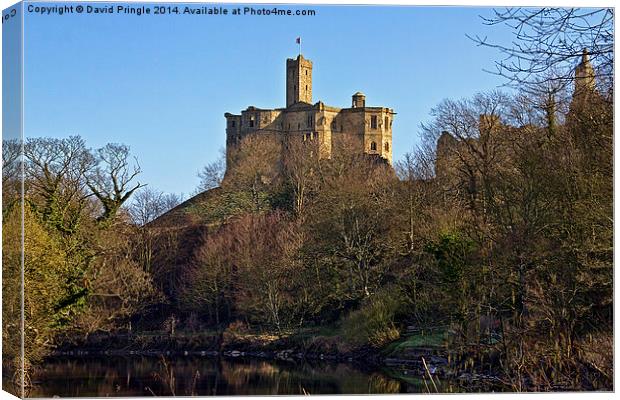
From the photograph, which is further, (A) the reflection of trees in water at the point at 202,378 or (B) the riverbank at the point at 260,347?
(B) the riverbank at the point at 260,347

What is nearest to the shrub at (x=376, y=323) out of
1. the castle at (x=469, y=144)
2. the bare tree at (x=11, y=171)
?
the castle at (x=469, y=144)

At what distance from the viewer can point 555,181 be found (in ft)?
39.7

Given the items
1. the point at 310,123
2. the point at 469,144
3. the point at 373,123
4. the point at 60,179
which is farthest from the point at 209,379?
the point at 310,123

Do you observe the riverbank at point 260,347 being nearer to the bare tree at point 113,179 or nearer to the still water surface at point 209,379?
the still water surface at point 209,379

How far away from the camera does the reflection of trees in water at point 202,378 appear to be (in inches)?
550

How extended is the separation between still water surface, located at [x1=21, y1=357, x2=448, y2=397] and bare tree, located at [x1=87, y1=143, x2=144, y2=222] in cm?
321

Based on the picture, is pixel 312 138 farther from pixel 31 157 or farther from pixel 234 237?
pixel 31 157

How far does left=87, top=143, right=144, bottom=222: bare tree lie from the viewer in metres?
19.3

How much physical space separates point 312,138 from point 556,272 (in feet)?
82.0

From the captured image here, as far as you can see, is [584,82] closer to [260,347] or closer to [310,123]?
[260,347]

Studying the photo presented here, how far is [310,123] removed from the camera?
38.4 metres

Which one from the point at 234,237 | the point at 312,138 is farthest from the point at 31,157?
the point at 312,138

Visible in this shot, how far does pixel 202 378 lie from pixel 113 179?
19.3 ft

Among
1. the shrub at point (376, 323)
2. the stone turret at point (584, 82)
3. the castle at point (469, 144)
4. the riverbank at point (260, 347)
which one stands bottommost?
the riverbank at point (260, 347)
